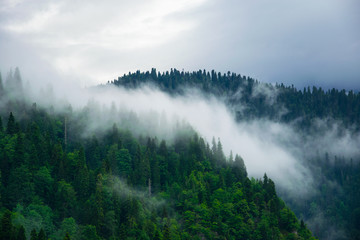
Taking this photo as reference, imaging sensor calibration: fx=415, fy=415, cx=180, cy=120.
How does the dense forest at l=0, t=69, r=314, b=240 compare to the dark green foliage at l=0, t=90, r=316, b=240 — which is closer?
the dense forest at l=0, t=69, r=314, b=240

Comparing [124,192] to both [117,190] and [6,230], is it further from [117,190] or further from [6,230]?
[6,230]

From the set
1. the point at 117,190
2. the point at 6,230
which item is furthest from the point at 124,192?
the point at 6,230

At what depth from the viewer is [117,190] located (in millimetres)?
143375

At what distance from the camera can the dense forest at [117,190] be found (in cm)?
12588

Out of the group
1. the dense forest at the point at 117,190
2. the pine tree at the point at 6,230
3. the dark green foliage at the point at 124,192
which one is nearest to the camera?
the pine tree at the point at 6,230

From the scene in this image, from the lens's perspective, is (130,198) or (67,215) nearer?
(67,215)

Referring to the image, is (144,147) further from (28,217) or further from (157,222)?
(28,217)

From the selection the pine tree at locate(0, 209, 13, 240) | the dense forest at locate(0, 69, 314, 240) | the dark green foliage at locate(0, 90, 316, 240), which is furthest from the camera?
the dark green foliage at locate(0, 90, 316, 240)

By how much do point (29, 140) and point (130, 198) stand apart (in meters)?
43.1

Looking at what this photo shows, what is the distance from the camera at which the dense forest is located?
413ft

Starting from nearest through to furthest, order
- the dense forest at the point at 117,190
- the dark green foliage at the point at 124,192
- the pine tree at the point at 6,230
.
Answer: the pine tree at the point at 6,230
the dense forest at the point at 117,190
the dark green foliage at the point at 124,192

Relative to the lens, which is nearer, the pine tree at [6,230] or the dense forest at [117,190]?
the pine tree at [6,230]

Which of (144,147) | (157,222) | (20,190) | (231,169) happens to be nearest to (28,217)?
(20,190)

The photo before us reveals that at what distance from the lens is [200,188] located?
548 ft
